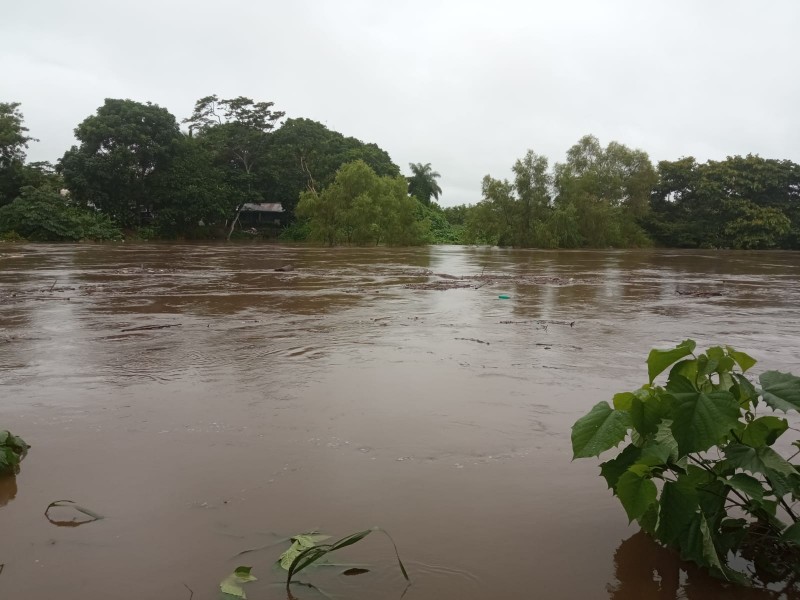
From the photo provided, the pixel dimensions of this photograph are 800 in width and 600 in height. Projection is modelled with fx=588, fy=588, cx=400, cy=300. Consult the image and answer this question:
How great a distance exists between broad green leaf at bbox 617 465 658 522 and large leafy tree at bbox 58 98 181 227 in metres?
43.1

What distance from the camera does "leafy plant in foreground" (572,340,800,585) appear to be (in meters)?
1.69

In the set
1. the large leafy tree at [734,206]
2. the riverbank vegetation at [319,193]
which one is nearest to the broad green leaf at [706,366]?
the riverbank vegetation at [319,193]

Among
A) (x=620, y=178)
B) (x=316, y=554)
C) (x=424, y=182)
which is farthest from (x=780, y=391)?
(x=424, y=182)

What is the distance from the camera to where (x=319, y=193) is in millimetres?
46219

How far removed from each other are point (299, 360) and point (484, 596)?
Answer: 11.0ft

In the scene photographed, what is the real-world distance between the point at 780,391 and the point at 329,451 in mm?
1947

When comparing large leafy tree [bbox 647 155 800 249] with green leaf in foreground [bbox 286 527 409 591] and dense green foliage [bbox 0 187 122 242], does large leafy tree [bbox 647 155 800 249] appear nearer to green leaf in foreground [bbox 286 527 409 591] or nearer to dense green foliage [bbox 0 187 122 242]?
dense green foliage [bbox 0 187 122 242]

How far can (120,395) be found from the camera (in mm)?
3865

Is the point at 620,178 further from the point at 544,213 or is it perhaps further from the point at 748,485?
the point at 748,485

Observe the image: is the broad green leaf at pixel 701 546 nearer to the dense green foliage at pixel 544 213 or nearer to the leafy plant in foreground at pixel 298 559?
the leafy plant in foreground at pixel 298 559

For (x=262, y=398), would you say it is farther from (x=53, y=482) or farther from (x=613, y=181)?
(x=613, y=181)

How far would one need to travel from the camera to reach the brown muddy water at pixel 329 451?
192 cm

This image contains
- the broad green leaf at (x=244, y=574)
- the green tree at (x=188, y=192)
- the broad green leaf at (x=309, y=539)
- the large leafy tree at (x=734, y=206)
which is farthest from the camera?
the large leafy tree at (x=734, y=206)

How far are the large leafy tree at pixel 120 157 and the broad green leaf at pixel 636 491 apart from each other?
43.1 m
